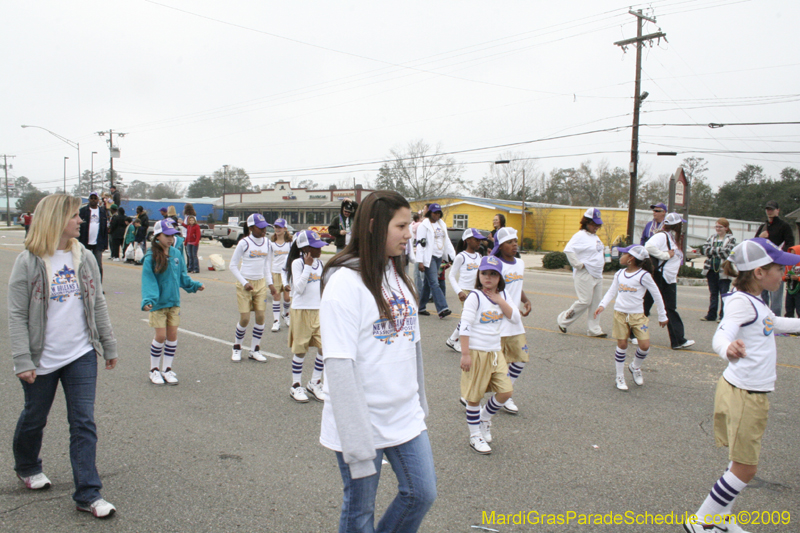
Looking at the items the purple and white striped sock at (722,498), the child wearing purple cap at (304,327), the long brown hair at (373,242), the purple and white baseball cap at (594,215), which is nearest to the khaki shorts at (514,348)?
the child wearing purple cap at (304,327)

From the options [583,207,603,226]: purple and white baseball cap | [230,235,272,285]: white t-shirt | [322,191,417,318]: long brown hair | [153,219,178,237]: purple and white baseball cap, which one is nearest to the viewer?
[322,191,417,318]: long brown hair

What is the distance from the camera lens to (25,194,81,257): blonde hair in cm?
317

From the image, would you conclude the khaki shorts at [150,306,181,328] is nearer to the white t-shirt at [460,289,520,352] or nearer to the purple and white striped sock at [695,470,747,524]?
the white t-shirt at [460,289,520,352]

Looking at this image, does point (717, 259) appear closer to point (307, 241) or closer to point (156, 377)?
point (307, 241)

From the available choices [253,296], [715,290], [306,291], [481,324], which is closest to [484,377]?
[481,324]

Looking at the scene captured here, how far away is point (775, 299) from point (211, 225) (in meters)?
37.4

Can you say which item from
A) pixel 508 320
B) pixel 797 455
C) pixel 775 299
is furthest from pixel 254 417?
pixel 775 299

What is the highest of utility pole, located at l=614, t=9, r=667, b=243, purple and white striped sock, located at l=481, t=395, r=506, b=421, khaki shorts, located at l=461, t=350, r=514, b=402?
utility pole, located at l=614, t=9, r=667, b=243

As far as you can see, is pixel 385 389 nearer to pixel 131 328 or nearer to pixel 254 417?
pixel 254 417

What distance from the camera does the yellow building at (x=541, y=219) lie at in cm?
4284

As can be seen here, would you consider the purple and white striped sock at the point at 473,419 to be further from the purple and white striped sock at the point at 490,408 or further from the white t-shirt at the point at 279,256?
the white t-shirt at the point at 279,256

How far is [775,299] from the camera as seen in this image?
31.2 feet

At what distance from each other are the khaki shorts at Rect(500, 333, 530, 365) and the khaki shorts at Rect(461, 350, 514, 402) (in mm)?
592

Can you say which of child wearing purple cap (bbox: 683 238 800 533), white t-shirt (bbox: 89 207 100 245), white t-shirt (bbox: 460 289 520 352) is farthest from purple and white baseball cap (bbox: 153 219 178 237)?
white t-shirt (bbox: 89 207 100 245)
